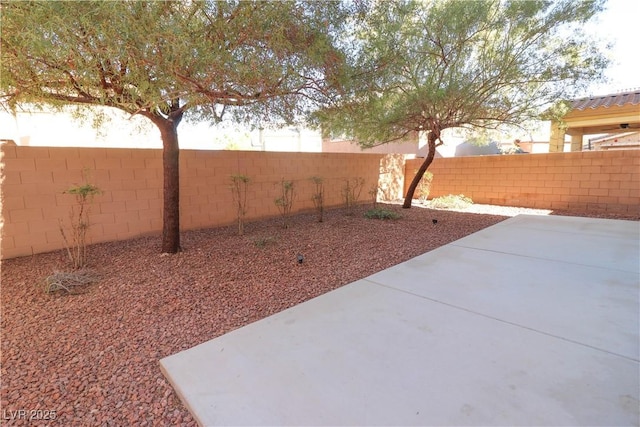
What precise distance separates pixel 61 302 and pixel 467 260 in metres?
4.65

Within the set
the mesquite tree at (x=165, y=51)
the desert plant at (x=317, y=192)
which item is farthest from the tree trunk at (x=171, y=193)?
the desert plant at (x=317, y=192)

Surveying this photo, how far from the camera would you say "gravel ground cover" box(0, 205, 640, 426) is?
1.92 metres

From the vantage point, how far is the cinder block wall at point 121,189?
4.29 meters

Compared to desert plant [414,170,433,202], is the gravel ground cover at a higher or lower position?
lower

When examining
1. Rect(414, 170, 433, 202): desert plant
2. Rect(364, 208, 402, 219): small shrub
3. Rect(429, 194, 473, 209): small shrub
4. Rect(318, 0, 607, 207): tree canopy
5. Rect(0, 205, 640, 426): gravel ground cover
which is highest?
Rect(318, 0, 607, 207): tree canopy

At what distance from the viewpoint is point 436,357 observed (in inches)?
87.0

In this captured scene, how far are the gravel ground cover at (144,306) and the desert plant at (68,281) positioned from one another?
0.09 metres

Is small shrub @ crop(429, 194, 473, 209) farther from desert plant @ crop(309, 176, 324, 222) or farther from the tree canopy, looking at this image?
desert plant @ crop(309, 176, 324, 222)

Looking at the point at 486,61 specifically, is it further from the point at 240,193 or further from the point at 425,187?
the point at 240,193

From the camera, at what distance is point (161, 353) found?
237 centimetres

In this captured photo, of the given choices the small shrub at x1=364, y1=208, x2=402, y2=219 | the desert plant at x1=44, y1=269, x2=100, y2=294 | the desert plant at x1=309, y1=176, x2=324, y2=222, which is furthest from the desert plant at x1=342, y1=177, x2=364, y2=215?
the desert plant at x1=44, y1=269, x2=100, y2=294

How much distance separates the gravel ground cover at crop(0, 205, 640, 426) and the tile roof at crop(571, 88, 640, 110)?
666 cm

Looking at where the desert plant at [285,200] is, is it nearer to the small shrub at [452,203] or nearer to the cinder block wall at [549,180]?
the small shrub at [452,203]

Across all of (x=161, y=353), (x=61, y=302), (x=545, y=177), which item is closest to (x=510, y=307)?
(x=161, y=353)
